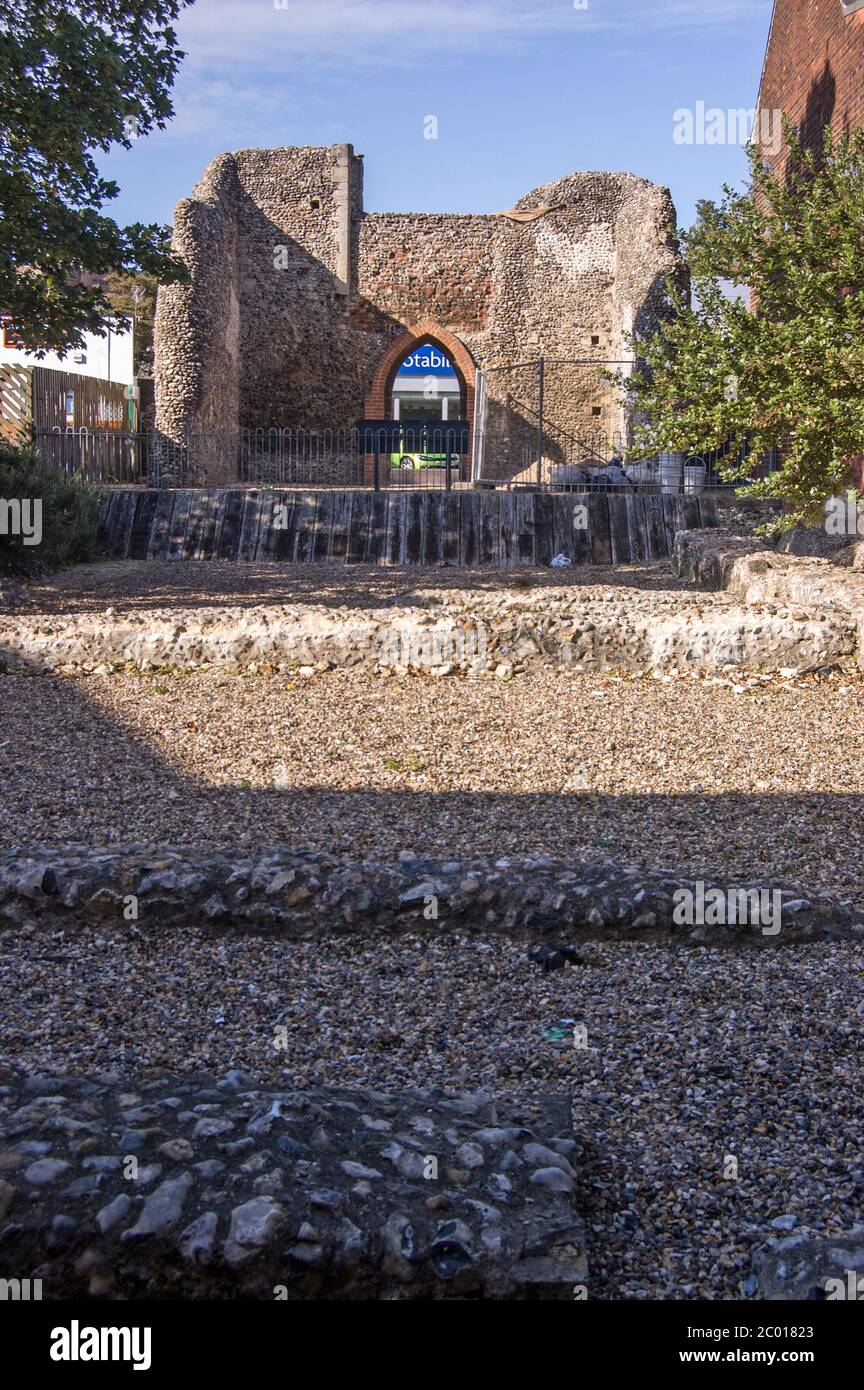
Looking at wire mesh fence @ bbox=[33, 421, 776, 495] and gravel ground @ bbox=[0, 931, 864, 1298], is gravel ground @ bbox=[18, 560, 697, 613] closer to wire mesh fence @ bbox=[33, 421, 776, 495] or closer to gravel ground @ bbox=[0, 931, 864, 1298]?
wire mesh fence @ bbox=[33, 421, 776, 495]

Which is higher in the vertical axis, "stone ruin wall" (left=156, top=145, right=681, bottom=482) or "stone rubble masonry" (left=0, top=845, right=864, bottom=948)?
"stone ruin wall" (left=156, top=145, right=681, bottom=482)

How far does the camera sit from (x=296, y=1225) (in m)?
2.05

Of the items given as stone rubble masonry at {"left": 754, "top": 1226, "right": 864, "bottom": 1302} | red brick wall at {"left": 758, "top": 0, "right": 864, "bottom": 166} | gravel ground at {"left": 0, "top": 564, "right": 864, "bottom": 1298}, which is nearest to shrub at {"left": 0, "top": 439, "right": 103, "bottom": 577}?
gravel ground at {"left": 0, "top": 564, "right": 864, "bottom": 1298}

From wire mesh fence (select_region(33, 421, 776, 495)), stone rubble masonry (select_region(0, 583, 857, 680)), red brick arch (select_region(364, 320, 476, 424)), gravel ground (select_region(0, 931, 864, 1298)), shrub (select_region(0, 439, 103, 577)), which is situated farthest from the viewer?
red brick arch (select_region(364, 320, 476, 424))

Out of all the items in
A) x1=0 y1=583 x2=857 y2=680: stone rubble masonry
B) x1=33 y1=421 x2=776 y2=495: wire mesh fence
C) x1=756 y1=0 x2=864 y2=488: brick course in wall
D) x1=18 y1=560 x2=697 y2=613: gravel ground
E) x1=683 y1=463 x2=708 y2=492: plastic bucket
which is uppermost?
x1=756 y1=0 x2=864 y2=488: brick course in wall

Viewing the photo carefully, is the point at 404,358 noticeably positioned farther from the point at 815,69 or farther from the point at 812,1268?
the point at 812,1268

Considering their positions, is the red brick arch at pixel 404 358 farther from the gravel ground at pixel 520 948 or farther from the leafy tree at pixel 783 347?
the gravel ground at pixel 520 948

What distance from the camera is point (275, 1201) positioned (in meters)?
2.08

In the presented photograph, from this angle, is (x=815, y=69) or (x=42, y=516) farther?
(x=815, y=69)

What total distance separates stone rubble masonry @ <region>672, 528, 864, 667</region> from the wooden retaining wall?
177cm

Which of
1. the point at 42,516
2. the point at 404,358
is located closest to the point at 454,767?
the point at 42,516

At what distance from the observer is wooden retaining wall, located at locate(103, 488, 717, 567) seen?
51.4 feet

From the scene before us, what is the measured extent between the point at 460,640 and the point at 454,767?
2422 mm

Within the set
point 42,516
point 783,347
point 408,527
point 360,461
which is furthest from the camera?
point 360,461
